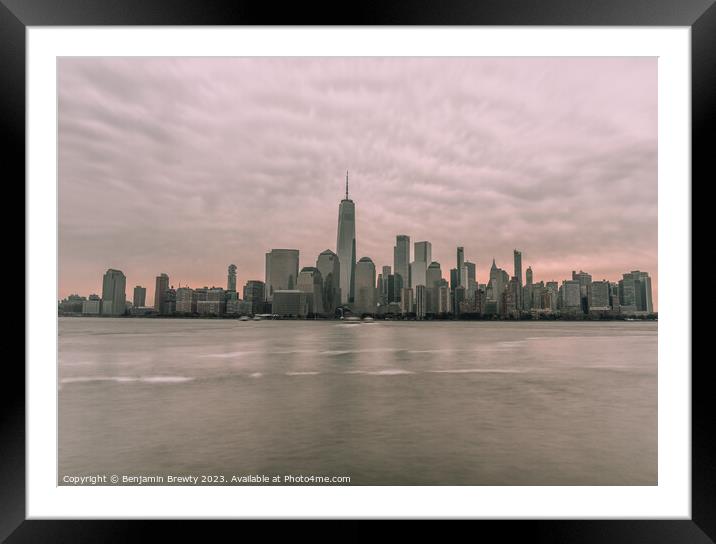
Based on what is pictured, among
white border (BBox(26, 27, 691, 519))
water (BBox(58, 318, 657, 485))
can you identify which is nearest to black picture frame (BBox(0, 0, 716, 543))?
white border (BBox(26, 27, 691, 519))

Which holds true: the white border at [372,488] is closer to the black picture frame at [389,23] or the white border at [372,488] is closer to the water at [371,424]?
the black picture frame at [389,23]

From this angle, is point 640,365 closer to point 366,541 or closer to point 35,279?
point 366,541

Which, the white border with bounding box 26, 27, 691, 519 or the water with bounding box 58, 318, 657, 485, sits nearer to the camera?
the white border with bounding box 26, 27, 691, 519

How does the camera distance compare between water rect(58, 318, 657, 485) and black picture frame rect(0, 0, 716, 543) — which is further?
water rect(58, 318, 657, 485)

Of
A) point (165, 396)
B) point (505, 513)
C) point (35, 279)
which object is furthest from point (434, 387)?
point (35, 279)

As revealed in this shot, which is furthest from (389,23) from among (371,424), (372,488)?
(371,424)

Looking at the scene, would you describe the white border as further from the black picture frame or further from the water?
the water

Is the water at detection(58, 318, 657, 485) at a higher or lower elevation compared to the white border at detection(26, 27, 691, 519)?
lower
